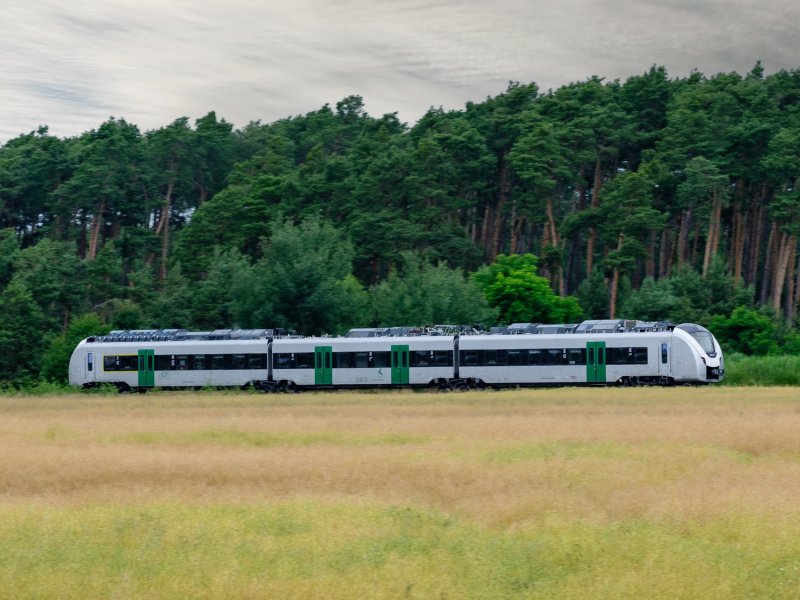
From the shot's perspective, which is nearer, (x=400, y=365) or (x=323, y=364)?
(x=400, y=365)

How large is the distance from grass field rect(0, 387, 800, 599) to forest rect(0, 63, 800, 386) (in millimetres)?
38679

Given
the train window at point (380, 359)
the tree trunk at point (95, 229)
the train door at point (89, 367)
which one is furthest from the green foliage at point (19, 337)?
the train window at point (380, 359)

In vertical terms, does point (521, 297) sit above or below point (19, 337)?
above

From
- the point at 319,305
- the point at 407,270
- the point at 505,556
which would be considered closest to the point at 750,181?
the point at 407,270

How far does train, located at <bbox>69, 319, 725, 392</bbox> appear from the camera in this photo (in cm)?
5403

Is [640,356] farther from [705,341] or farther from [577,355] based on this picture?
[705,341]

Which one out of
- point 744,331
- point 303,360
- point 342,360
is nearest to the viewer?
point 342,360

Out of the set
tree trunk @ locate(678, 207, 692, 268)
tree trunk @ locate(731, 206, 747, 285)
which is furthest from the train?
tree trunk @ locate(731, 206, 747, 285)

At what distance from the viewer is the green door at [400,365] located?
56.1 meters

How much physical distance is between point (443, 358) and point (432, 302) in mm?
20458

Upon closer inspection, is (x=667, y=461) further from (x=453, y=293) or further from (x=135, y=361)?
(x=453, y=293)

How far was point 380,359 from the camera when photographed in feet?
185

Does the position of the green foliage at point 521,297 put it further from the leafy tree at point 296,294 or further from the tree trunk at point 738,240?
the leafy tree at point 296,294

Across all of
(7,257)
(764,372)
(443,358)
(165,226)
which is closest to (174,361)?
(443,358)
